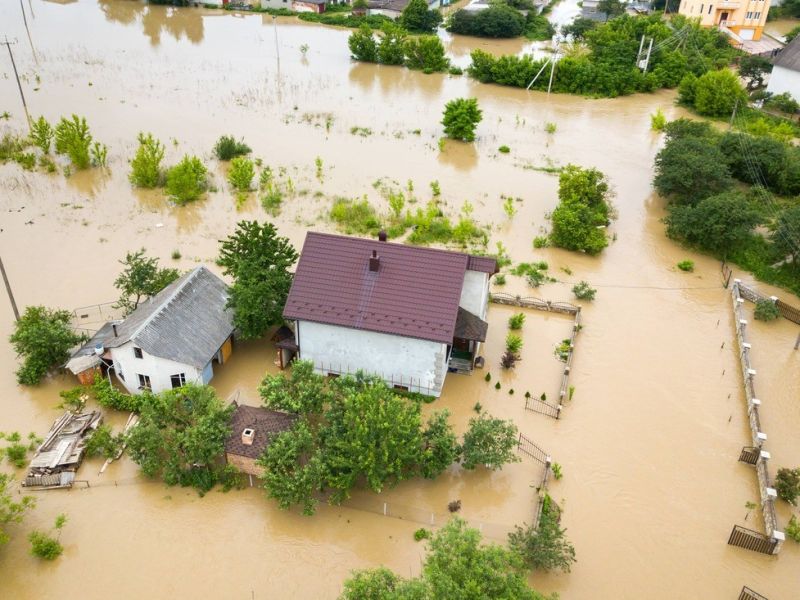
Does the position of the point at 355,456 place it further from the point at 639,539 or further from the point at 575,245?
the point at 575,245

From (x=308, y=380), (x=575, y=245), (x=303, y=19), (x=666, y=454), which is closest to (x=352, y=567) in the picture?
(x=308, y=380)

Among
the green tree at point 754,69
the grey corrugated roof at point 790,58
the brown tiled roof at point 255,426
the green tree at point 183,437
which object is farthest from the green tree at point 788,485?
the green tree at point 754,69

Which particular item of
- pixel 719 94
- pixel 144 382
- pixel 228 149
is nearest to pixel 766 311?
pixel 144 382

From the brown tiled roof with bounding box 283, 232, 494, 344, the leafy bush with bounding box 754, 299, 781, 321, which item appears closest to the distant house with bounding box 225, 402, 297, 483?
the brown tiled roof with bounding box 283, 232, 494, 344

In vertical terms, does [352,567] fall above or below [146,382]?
below

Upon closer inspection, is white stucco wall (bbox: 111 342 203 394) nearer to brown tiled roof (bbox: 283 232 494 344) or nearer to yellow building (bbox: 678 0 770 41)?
brown tiled roof (bbox: 283 232 494 344)

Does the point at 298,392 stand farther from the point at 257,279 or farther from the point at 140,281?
the point at 140,281
